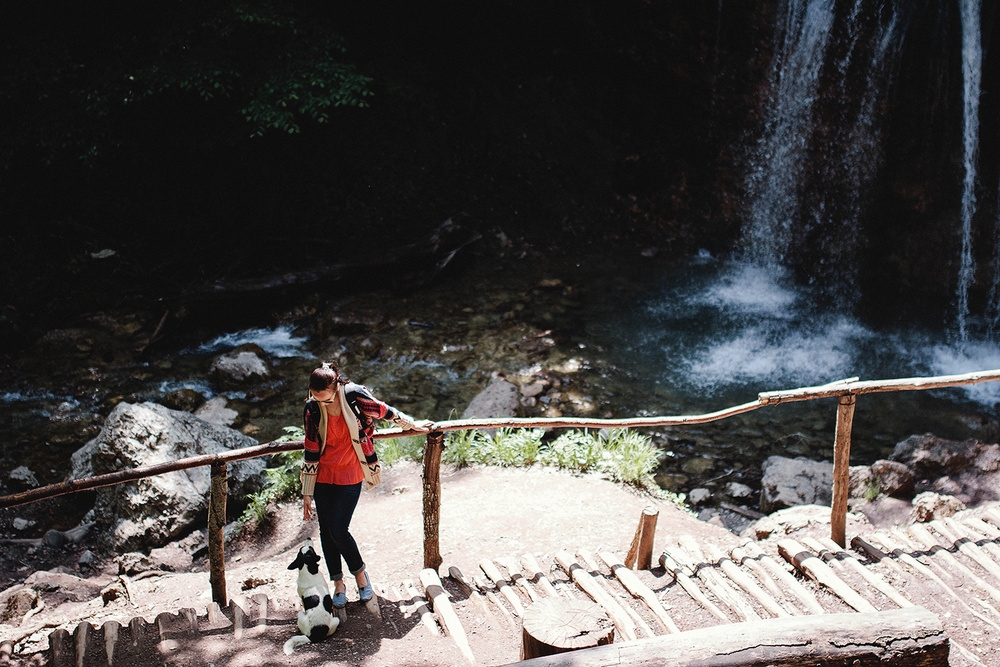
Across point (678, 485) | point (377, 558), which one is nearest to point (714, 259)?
point (678, 485)

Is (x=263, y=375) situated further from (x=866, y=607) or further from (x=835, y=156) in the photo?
(x=835, y=156)

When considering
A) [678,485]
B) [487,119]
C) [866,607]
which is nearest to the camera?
[866,607]

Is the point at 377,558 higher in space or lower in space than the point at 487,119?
lower

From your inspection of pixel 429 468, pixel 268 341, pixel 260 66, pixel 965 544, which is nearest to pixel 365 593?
pixel 429 468

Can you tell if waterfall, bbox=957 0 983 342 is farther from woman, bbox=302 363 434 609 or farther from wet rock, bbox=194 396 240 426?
wet rock, bbox=194 396 240 426

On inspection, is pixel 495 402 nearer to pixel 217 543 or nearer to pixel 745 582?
pixel 217 543

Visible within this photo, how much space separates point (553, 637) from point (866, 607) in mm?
1864

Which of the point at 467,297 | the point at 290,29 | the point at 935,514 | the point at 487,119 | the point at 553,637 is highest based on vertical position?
the point at 290,29

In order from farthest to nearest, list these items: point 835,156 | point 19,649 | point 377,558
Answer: point 835,156 → point 377,558 → point 19,649

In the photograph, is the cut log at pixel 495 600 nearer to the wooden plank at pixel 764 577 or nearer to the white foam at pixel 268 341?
the wooden plank at pixel 764 577

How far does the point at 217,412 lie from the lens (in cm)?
765

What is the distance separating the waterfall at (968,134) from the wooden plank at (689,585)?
25.4 feet

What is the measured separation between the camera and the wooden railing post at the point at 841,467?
3936mm

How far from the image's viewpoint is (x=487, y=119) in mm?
12484
